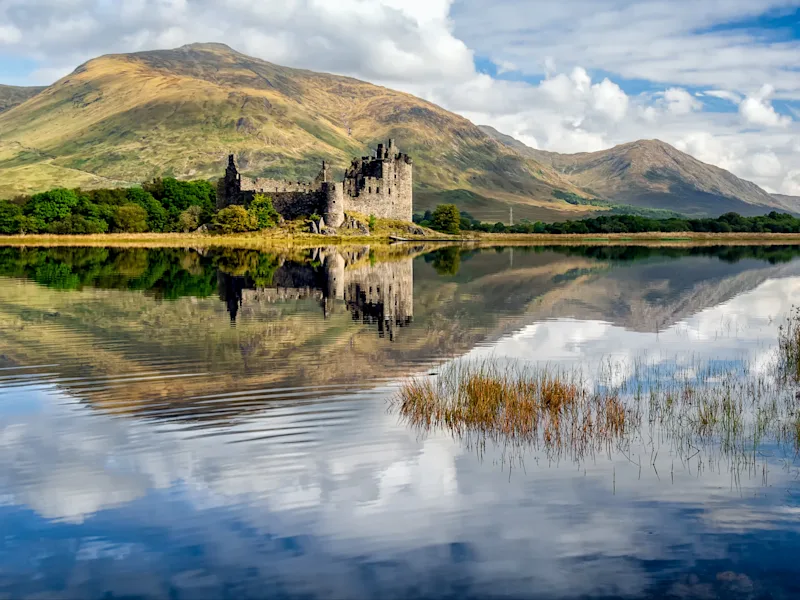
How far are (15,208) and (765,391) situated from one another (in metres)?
105

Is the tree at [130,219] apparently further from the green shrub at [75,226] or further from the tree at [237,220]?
the tree at [237,220]

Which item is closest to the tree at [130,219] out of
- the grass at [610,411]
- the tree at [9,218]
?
the tree at [9,218]

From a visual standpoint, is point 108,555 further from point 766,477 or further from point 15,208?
point 15,208

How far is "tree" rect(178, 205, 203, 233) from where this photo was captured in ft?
337

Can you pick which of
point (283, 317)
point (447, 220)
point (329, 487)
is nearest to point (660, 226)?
point (447, 220)

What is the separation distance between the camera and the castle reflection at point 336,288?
30016 millimetres

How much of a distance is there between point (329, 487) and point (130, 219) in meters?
98.2

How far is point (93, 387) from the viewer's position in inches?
655

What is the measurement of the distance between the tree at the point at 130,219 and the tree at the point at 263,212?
16192 millimetres

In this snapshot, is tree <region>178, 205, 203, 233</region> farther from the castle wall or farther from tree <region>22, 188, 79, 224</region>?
the castle wall

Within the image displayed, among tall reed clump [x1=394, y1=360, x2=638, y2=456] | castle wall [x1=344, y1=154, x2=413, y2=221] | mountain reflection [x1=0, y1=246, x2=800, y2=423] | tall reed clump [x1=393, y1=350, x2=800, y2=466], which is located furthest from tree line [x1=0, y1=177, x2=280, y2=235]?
tall reed clump [x1=394, y1=360, x2=638, y2=456]

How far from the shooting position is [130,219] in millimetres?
101812

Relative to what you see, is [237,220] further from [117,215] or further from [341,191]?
[117,215]

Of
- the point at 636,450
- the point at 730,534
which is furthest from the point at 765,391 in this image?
the point at 730,534
